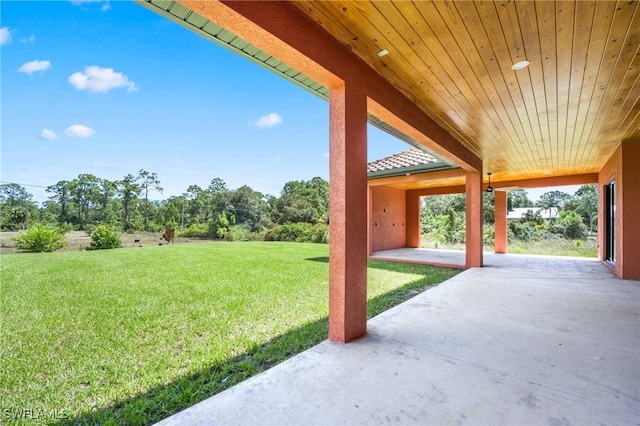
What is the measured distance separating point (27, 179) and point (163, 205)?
9.07m

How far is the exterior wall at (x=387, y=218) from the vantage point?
1172 centimetres

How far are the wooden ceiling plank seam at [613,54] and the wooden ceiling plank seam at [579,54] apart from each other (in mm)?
153

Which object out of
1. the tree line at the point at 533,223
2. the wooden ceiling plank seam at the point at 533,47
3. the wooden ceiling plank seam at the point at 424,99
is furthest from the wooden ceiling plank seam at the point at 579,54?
the tree line at the point at 533,223

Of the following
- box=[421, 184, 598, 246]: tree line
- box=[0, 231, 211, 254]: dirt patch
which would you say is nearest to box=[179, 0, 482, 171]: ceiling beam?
box=[421, 184, 598, 246]: tree line

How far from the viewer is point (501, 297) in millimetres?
4730

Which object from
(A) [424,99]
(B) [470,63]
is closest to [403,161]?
(A) [424,99]

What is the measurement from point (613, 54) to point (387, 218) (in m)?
9.92

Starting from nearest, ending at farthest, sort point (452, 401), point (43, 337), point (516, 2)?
point (452, 401), point (516, 2), point (43, 337)

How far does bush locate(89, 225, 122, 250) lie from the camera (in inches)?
551

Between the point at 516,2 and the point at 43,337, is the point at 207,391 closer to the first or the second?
the point at 43,337

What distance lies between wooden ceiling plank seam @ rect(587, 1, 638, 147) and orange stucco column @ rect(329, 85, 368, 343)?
2202mm

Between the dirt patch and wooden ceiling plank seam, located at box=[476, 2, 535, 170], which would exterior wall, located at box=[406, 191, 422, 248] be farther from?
the dirt patch

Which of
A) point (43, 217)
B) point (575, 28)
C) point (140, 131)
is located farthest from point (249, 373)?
point (140, 131)

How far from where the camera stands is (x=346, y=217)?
2920 millimetres
